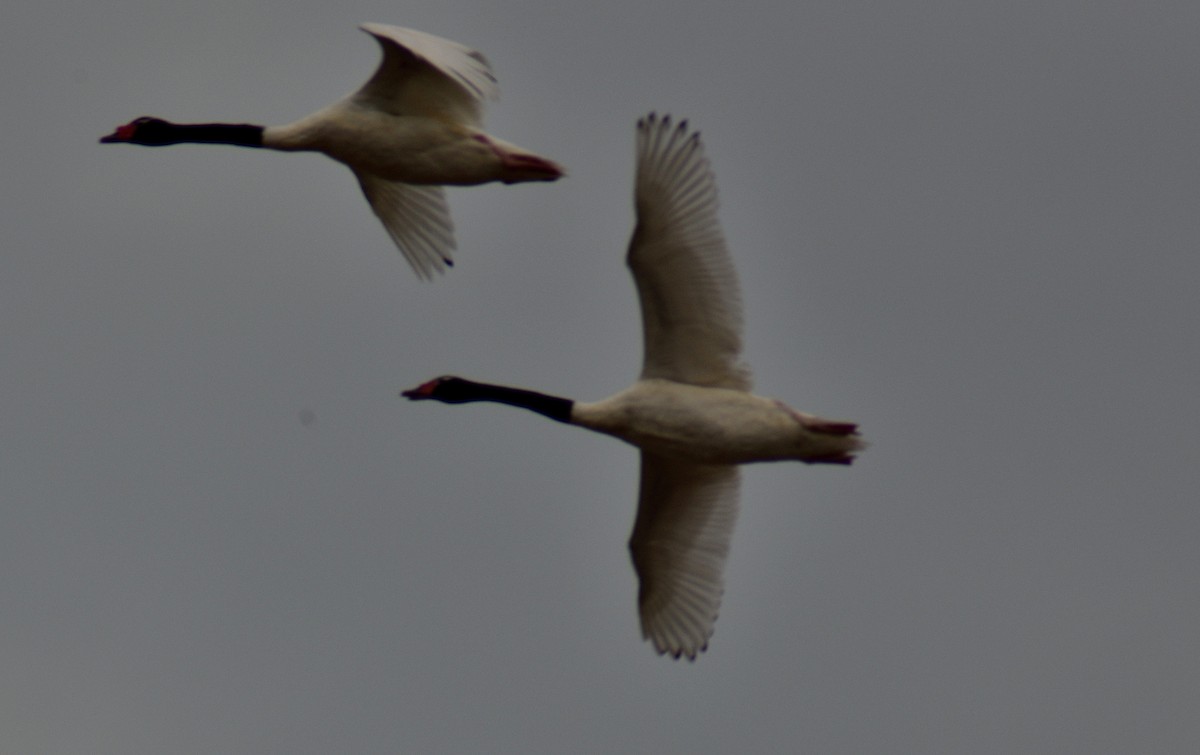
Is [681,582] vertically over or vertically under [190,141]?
under

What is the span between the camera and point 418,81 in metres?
21.5

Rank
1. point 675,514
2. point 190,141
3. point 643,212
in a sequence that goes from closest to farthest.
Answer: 1. point 643,212
2. point 675,514
3. point 190,141

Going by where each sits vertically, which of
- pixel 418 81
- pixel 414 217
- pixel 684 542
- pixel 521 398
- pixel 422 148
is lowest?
pixel 684 542

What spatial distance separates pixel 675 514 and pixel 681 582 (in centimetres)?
56

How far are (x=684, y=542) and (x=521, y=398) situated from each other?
179 cm

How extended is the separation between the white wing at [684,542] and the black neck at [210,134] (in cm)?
453

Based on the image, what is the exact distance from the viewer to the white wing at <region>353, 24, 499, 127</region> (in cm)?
2077

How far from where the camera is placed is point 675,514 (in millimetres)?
21156

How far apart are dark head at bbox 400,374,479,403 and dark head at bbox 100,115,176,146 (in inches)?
137

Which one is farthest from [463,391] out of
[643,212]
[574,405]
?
[643,212]

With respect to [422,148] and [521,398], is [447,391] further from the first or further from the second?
[422,148]

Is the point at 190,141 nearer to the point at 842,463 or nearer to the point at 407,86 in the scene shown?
the point at 407,86

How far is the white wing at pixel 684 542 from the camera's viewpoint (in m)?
21.1

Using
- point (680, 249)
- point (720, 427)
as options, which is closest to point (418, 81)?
point (680, 249)
